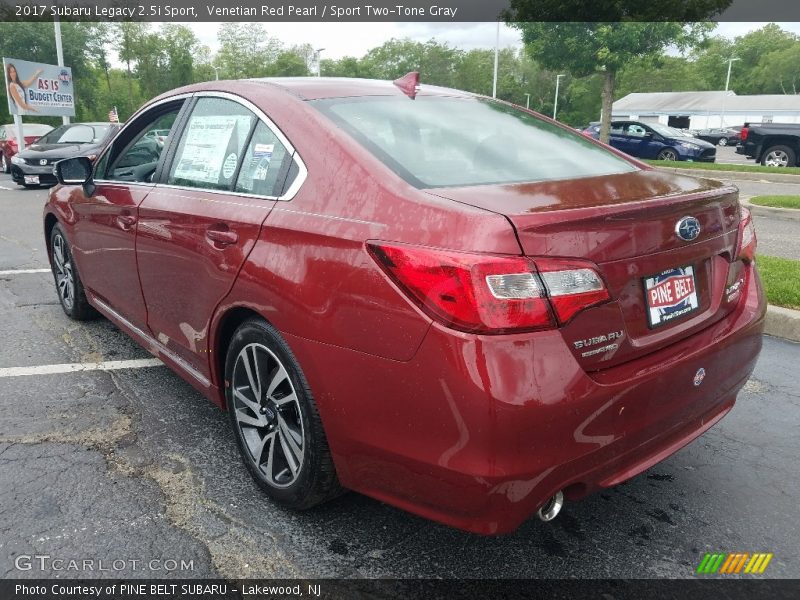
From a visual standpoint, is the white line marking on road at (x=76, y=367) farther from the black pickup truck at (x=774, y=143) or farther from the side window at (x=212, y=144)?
the black pickup truck at (x=774, y=143)

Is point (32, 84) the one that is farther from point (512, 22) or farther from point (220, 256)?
point (220, 256)

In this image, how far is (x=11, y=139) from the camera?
22.2 m

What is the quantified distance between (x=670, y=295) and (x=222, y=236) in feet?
5.43

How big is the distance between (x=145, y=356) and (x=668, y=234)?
3366 mm

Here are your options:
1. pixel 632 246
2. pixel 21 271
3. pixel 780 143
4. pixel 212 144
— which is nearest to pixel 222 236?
pixel 212 144

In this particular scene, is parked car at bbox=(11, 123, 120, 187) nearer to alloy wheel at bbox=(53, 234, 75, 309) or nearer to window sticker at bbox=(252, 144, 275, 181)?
alloy wheel at bbox=(53, 234, 75, 309)

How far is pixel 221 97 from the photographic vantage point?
3021mm

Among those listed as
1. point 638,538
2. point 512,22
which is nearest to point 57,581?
point 638,538

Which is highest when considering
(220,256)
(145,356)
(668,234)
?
(668,234)

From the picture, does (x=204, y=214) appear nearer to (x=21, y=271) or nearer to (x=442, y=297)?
(x=442, y=297)

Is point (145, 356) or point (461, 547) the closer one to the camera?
point (461, 547)

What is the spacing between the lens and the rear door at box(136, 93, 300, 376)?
8.39ft

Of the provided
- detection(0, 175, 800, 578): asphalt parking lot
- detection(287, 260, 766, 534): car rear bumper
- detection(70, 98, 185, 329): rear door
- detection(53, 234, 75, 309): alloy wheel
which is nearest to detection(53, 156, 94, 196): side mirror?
detection(70, 98, 185, 329): rear door

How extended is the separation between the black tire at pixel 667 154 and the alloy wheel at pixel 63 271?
827 inches
